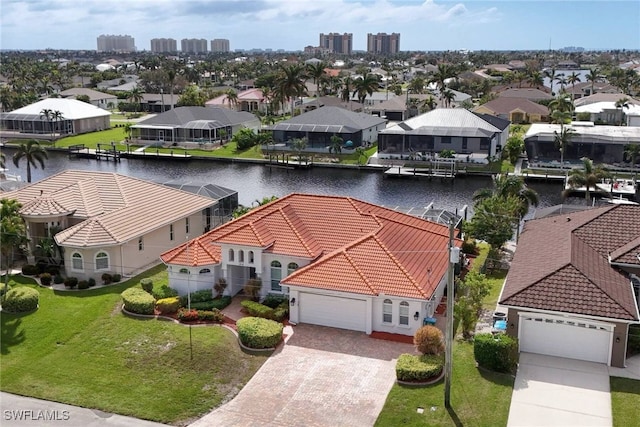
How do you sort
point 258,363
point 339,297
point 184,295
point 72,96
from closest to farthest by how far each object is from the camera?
point 258,363 < point 339,297 < point 184,295 < point 72,96

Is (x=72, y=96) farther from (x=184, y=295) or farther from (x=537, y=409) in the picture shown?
(x=537, y=409)

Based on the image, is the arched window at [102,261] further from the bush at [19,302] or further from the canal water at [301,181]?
the canal water at [301,181]

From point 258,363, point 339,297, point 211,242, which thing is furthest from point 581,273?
point 211,242

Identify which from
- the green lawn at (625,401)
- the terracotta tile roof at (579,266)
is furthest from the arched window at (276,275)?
the green lawn at (625,401)

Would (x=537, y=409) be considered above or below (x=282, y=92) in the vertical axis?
below

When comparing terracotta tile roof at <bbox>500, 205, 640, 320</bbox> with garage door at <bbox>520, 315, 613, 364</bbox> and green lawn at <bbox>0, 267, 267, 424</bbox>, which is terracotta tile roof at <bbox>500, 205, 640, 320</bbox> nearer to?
garage door at <bbox>520, 315, 613, 364</bbox>

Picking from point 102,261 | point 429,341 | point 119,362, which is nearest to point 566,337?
point 429,341
